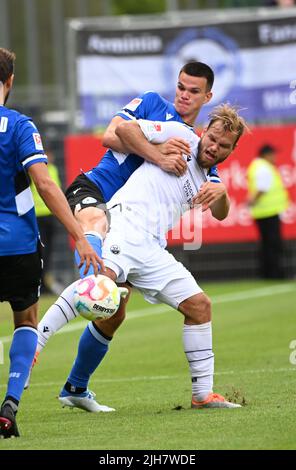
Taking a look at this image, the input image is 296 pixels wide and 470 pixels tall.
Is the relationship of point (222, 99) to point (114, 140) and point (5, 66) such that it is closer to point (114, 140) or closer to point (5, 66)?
point (114, 140)

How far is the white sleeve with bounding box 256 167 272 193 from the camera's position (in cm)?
2095

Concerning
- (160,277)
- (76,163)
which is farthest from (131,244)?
(76,163)

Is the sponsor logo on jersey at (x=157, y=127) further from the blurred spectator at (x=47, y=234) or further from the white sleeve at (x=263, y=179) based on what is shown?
the white sleeve at (x=263, y=179)

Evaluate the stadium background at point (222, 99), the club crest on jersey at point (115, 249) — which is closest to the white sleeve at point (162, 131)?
the club crest on jersey at point (115, 249)

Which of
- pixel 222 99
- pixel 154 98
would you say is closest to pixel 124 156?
pixel 154 98

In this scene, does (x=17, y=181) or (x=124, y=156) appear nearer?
A: (x=17, y=181)

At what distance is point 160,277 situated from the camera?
8.24 metres

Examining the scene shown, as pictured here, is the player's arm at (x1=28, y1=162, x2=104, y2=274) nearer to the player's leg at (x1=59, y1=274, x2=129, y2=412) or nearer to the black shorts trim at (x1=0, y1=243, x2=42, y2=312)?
the black shorts trim at (x1=0, y1=243, x2=42, y2=312)

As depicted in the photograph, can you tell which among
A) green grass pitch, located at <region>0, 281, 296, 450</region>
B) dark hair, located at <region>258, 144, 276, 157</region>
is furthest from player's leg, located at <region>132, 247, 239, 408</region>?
dark hair, located at <region>258, 144, 276, 157</region>

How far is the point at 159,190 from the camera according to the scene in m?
8.41

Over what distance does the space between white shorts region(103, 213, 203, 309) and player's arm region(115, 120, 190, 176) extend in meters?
0.50

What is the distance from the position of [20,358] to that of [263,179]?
→ 1412 cm
